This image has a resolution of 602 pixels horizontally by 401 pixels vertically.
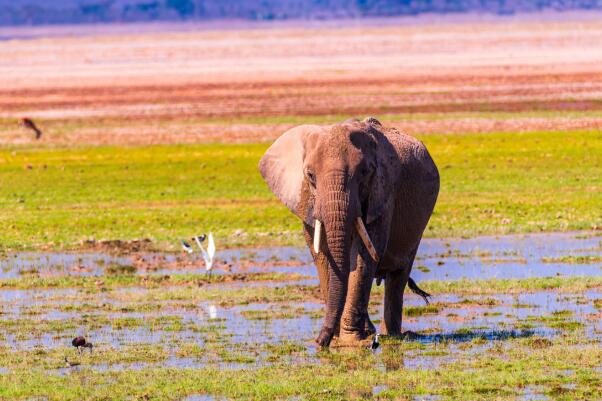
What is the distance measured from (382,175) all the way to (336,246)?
121 centimetres

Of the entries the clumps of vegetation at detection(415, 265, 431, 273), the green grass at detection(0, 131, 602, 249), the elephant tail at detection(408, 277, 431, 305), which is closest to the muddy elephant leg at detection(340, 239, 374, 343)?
the elephant tail at detection(408, 277, 431, 305)

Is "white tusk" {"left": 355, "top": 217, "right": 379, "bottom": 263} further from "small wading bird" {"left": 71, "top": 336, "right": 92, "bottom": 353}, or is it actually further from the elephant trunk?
"small wading bird" {"left": 71, "top": 336, "right": 92, "bottom": 353}

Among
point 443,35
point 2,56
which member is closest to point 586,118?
point 2,56

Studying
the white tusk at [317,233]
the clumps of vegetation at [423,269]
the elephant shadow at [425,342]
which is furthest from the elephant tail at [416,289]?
the clumps of vegetation at [423,269]

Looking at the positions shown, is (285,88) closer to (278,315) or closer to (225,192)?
(225,192)

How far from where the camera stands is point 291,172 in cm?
1549

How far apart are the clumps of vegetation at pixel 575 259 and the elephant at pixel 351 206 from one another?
5953mm

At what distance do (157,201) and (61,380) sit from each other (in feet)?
61.0

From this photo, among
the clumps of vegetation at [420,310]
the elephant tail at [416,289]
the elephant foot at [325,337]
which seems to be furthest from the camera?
the clumps of vegetation at [420,310]

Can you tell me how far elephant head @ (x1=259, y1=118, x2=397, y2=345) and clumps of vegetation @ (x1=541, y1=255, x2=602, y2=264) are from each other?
271 inches

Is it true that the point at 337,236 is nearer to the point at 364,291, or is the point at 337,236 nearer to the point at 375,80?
the point at 364,291

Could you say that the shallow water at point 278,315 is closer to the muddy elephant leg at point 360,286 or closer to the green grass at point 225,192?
the muddy elephant leg at point 360,286

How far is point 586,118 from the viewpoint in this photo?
1825 inches

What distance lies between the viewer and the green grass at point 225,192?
26750 millimetres
